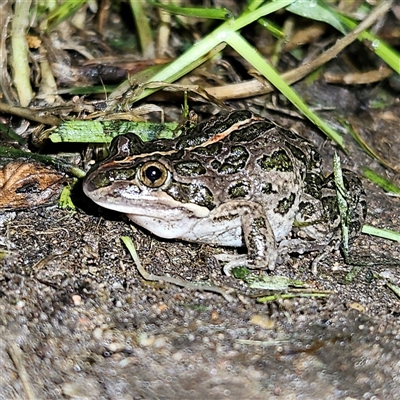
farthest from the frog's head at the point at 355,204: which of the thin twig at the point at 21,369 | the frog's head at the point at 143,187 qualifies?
the thin twig at the point at 21,369

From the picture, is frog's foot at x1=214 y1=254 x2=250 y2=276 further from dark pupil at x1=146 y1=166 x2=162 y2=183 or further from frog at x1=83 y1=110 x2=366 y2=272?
dark pupil at x1=146 y1=166 x2=162 y2=183

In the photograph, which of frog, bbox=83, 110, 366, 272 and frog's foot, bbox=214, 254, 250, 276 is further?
frog's foot, bbox=214, 254, 250, 276

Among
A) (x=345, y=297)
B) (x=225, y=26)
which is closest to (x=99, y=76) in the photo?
(x=225, y=26)

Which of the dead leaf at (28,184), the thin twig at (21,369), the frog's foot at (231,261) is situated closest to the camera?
the thin twig at (21,369)

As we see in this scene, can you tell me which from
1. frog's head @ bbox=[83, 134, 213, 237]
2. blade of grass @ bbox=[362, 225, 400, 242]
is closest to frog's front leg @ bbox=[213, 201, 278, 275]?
frog's head @ bbox=[83, 134, 213, 237]

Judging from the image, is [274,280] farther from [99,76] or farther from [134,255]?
[99,76]

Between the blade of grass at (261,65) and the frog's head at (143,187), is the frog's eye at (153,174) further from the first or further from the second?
the blade of grass at (261,65)
